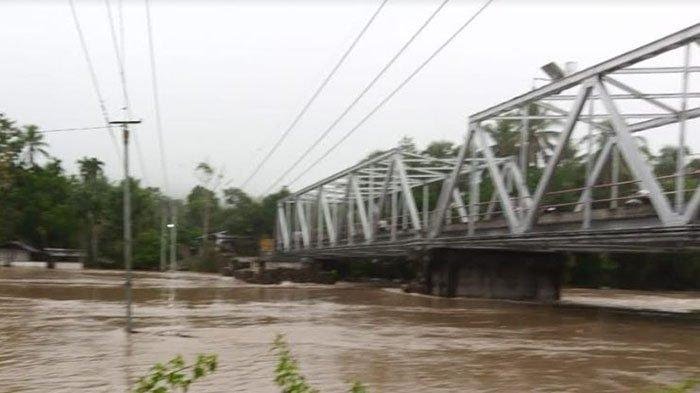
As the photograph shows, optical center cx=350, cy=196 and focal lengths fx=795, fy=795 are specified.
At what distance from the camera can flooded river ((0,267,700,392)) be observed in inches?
483

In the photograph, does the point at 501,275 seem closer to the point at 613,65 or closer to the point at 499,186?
the point at 499,186

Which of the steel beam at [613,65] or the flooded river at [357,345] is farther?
the steel beam at [613,65]

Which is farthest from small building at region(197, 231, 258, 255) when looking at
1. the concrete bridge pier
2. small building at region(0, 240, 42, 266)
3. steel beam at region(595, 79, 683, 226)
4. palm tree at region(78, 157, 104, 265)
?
steel beam at region(595, 79, 683, 226)

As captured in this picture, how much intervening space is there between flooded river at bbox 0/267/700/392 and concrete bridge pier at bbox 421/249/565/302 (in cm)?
743

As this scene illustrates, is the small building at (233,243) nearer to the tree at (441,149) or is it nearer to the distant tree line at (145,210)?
the distant tree line at (145,210)

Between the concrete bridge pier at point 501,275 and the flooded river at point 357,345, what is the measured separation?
24.4 ft

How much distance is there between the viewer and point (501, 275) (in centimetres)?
3809

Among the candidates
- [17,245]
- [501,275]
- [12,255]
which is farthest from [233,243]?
[501,275]

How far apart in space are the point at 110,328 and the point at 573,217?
1594cm

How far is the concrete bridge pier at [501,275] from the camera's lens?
38.0m

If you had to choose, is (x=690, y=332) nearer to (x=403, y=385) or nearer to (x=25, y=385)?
(x=403, y=385)

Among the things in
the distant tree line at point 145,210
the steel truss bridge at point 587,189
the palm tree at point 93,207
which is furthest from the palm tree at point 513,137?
the palm tree at point 93,207

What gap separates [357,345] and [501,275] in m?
22.1

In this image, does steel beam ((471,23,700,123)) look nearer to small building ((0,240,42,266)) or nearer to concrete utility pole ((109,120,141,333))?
concrete utility pole ((109,120,141,333))
